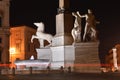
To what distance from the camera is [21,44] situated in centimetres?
7806

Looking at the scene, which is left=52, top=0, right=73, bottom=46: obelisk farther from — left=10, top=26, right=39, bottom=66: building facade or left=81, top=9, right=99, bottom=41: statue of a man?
left=10, top=26, right=39, bottom=66: building facade

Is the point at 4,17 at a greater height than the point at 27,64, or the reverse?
→ the point at 4,17

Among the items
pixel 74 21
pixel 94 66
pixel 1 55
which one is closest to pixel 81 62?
pixel 94 66

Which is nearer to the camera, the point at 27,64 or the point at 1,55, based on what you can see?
the point at 27,64

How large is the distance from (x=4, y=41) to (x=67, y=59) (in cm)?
4096

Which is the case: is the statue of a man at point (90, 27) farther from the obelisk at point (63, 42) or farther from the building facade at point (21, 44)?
the building facade at point (21, 44)

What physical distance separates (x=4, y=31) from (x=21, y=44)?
A: 1190 cm

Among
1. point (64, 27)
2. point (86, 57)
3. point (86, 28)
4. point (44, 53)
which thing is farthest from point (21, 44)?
point (86, 57)

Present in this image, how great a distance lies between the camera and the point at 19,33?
3078 inches

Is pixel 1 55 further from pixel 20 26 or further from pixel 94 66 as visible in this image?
pixel 94 66

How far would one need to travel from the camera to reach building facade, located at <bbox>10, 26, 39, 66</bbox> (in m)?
77.5

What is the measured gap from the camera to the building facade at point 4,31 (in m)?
65.4

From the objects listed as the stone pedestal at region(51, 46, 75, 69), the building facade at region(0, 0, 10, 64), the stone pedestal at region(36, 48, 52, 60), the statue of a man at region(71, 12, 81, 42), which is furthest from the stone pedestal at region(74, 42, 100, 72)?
the building facade at region(0, 0, 10, 64)

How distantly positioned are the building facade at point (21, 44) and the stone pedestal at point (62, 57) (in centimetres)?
4912
